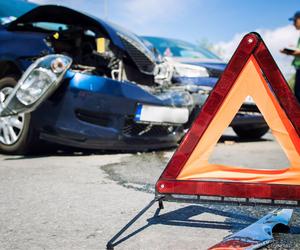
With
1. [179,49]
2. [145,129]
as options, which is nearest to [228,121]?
[145,129]

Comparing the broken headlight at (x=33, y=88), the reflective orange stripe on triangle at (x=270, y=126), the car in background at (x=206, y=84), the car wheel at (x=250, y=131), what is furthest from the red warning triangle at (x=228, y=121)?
the car wheel at (x=250, y=131)

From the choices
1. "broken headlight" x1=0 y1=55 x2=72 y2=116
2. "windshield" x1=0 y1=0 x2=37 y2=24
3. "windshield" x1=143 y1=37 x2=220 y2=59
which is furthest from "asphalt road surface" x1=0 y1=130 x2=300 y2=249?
"windshield" x1=143 y1=37 x2=220 y2=59

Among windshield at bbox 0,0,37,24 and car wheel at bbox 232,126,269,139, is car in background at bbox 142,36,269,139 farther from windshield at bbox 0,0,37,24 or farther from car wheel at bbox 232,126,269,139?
windshield at bbox 0,0,37,24

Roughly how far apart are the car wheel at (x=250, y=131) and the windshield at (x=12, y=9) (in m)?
3.50

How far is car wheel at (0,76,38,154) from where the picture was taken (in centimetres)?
426

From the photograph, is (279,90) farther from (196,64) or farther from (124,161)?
(196,64)

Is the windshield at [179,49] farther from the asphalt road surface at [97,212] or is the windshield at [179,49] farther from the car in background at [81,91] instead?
the asphalt road surface at [97,212]

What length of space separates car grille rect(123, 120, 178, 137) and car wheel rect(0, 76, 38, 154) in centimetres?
87

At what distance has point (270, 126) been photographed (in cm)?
213

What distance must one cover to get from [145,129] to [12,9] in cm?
256

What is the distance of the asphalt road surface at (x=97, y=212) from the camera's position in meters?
2.05

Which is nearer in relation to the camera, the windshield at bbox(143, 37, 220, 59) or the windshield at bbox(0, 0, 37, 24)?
the windshield at bbox(0, 0, 37, 24)

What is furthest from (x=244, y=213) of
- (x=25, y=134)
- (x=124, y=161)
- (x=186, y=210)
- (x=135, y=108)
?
(x=25, y=134)

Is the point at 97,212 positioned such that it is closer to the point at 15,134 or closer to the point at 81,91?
the point at 81,91
